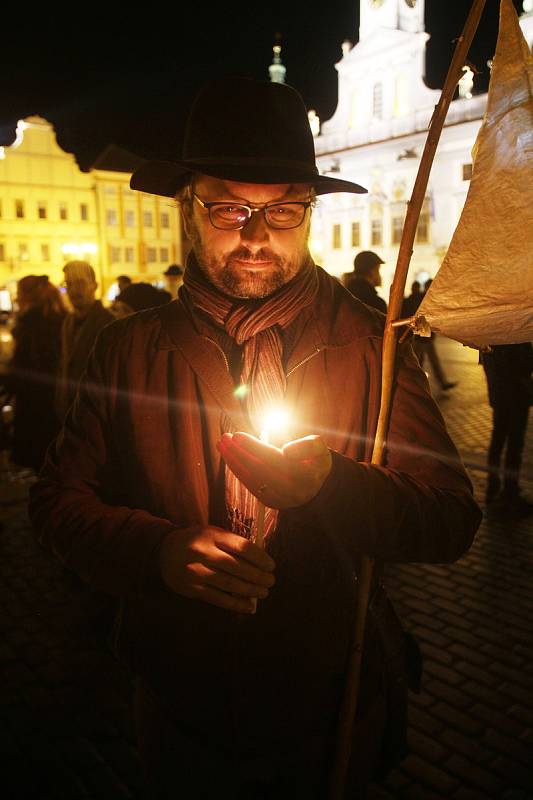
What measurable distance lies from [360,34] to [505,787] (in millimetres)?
39924

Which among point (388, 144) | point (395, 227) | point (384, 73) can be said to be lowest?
point (395, 227)

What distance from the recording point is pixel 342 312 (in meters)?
1.66

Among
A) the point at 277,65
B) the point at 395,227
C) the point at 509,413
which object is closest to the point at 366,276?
the point at 509,413

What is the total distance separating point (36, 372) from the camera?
5453mm

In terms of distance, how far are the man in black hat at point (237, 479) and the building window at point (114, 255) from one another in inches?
2158

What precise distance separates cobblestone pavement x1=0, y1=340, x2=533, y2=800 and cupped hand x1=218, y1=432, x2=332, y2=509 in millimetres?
2360

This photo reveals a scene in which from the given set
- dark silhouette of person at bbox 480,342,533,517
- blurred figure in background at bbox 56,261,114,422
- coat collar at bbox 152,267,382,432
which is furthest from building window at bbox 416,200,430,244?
coat collar at bbox 152,267,382,432

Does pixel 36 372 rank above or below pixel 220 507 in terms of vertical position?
below

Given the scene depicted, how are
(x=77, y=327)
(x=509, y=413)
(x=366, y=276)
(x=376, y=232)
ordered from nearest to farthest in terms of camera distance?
(x=77, y=327), (x=509, y=413), (x=366, y=276), (x=376, y=232)

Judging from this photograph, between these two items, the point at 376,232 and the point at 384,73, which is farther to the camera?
the point at 376,232

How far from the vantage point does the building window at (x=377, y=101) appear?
3612cm

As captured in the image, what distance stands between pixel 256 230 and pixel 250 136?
0.25m

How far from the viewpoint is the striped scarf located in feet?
5.08

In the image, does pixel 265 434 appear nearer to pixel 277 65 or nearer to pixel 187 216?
pixel 187 216
